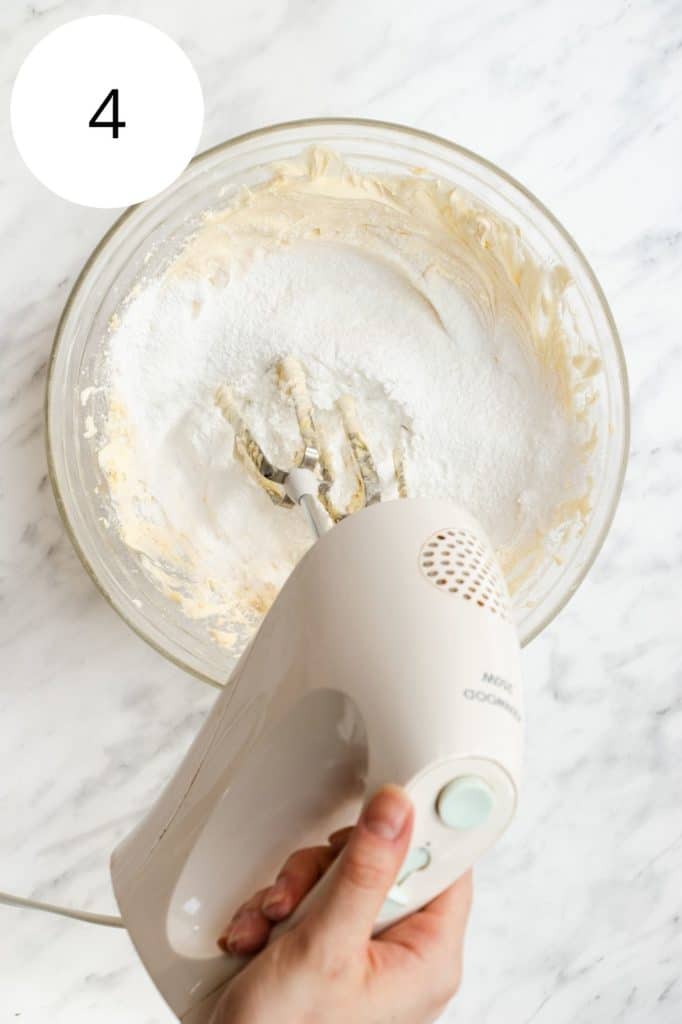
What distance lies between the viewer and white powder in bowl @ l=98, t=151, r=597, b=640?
87cm

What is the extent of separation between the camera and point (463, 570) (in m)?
0.56

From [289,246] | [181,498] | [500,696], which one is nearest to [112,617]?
[181,498]

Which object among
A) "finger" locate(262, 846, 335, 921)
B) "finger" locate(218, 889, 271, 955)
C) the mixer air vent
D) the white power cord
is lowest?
the white power cord

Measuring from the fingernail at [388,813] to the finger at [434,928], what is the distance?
0.36 ft

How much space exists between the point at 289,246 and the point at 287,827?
483 millimetres

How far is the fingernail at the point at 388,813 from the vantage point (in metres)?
0.51

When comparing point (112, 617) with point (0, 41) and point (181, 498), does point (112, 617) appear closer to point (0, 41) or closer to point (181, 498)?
point (181, 498)

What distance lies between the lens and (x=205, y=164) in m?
0.82

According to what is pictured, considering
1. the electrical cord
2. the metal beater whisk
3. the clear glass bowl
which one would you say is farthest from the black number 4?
the electrical cord

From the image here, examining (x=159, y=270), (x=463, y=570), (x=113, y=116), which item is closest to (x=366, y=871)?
(x=463, y=570)

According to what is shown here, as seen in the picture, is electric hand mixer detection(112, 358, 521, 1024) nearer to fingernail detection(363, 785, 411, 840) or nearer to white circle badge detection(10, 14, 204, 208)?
fingernail detection(363, 785, 411, 840)

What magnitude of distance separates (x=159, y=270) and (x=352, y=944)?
20.7 inches

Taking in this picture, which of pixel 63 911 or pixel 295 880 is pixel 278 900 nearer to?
pixel 295 880

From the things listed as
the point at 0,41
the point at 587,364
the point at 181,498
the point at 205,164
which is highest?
the point at 0,41
